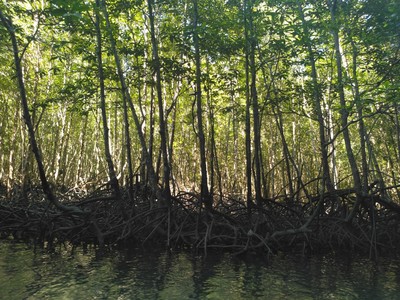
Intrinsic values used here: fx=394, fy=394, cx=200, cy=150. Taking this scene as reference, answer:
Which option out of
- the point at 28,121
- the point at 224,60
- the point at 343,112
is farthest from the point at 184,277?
the point at 224,60

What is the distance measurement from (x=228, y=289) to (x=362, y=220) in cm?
335

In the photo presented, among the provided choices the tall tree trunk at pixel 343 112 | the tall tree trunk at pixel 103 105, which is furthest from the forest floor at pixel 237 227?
the tall tree trunk at pixel 103 105

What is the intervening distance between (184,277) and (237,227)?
1803mm

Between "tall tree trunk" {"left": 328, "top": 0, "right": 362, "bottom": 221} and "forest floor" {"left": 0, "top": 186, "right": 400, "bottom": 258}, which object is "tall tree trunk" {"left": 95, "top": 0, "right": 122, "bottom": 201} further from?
"tall tree trunk" {"left": 328, "top": 0, "right": 362, "bottom": 221}

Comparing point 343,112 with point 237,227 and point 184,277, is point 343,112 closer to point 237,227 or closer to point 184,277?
point 237,227

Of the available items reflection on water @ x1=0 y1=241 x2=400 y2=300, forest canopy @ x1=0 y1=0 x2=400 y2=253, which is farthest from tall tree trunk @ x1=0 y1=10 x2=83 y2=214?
reflection on water @ x1=0 y1=241 x2=400 y2=300

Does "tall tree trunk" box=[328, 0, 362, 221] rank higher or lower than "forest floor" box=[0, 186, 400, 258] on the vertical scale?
higher

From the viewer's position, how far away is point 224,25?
805 cm

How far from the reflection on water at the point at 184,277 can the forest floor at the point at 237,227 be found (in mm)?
338

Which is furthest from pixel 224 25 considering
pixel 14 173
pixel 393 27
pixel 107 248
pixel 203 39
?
pixel 14 173

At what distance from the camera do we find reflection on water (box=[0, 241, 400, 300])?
16.2 feet

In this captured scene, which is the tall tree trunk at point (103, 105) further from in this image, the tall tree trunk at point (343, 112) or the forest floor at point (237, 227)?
the tall tree trunk at point (343, 112)

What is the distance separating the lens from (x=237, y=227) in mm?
7203

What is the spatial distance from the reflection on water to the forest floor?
0.34 m
